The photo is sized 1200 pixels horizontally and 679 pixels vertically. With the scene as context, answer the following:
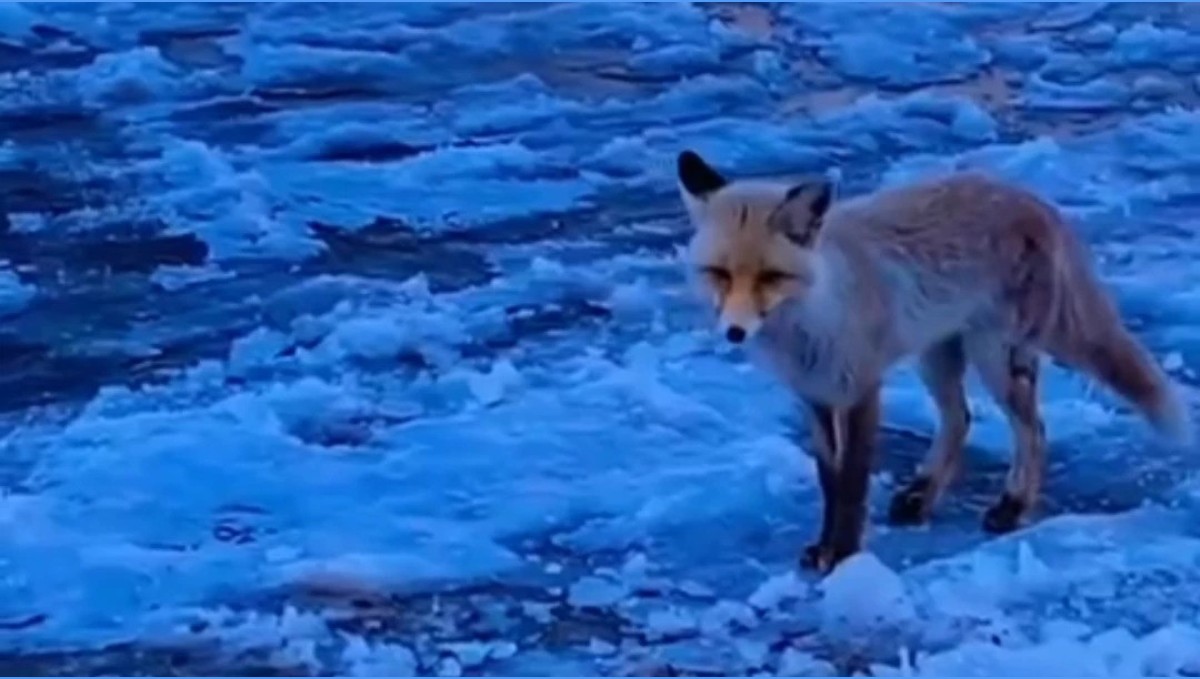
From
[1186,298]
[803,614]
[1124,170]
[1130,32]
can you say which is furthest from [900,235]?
[1130,32]

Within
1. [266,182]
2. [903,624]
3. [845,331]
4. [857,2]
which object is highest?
[857,2]

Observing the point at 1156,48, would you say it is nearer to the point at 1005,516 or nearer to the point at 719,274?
the point at 1005,516

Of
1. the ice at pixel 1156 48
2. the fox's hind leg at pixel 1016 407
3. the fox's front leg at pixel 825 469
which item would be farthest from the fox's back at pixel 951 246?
the ice at pixel 1156 48

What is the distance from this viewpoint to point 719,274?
5355 millimetres

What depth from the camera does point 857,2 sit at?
11.9 meters

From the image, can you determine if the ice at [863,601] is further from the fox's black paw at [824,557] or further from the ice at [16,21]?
the ice at [16,21]

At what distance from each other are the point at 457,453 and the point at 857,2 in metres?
5.86

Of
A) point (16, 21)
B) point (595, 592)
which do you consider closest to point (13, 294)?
point (595, 592)

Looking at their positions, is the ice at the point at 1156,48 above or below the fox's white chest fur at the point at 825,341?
above

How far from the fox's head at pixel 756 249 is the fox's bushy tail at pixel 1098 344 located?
0.85 meters

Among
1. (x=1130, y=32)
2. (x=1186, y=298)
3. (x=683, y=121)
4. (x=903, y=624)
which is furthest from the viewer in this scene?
(x=1130, y=32)

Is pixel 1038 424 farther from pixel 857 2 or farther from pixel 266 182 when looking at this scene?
pixel 857 2

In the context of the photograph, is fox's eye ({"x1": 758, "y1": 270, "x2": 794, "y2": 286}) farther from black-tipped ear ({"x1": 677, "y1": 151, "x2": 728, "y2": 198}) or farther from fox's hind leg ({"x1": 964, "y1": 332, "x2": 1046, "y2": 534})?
fox's hind leg ({"x1": 964, "y1": 332, "x2": 1046, "y2": 534})

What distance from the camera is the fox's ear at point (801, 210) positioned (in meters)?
5.37
